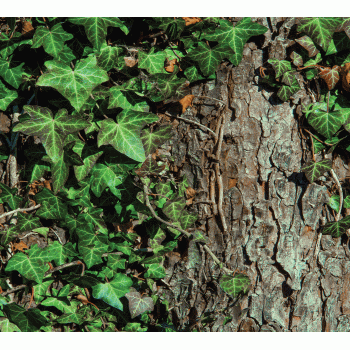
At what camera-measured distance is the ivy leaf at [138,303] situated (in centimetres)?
146

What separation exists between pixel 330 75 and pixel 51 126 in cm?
127

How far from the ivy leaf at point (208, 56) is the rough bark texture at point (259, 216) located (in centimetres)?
7

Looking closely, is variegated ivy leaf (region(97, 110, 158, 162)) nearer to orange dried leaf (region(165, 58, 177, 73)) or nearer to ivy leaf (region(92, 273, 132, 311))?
orange dried leaf (region(165, 58, 177, 73))

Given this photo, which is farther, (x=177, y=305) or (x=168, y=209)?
(x=177, y=305)

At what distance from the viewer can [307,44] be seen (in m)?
1.36

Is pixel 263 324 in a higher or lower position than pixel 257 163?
lower

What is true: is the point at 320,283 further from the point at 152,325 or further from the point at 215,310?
the point at 152,325

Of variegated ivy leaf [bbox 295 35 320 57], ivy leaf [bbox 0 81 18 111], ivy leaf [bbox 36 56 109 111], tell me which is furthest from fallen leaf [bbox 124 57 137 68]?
variegated ivy leaf [bbox 295 35 320 57]

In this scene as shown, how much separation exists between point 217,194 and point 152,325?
805mm

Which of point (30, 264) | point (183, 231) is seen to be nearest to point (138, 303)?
point (183, 231)

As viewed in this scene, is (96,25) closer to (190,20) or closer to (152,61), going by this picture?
(152,61)

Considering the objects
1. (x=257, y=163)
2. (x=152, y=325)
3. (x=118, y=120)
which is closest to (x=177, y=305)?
(x=152, y=325)

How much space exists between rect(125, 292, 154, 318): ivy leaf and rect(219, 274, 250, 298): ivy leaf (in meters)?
0.37

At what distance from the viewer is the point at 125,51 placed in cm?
139
